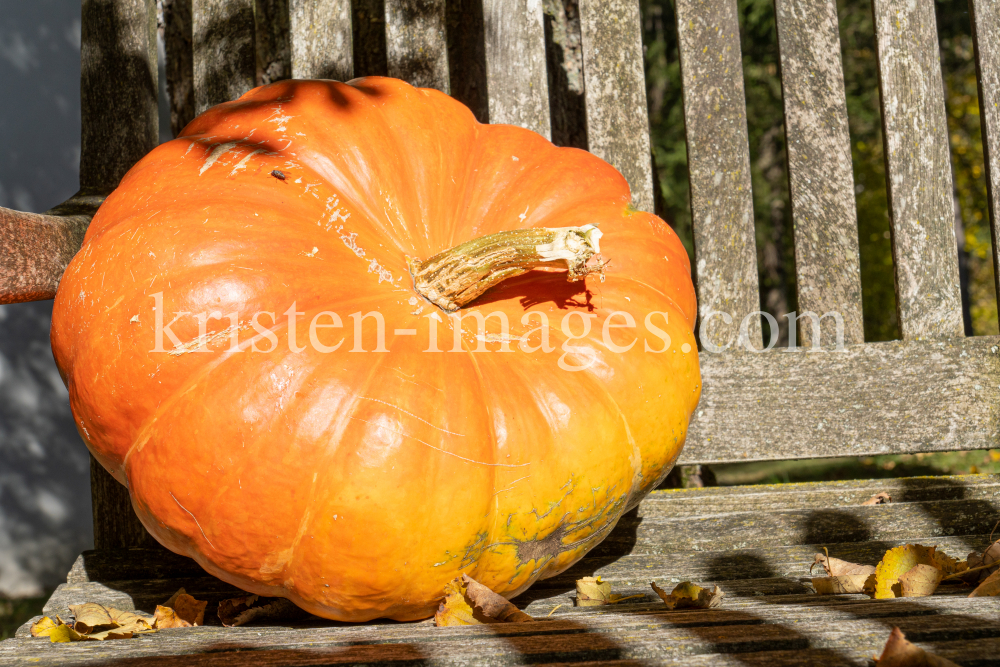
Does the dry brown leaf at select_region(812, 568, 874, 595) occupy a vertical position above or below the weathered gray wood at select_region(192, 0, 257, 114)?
below

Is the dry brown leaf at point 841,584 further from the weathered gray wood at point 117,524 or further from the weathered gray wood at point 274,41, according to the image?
the weathered gray wood at point 274,41

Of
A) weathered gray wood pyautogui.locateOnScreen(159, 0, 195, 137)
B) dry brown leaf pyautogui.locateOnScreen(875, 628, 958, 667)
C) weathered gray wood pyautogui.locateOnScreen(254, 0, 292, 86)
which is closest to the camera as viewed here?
dry brown leaf pyautogui.locateOnScreen(875, 628, 958, 667)

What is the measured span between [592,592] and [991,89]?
205cm

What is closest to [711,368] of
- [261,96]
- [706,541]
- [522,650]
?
[706,541]

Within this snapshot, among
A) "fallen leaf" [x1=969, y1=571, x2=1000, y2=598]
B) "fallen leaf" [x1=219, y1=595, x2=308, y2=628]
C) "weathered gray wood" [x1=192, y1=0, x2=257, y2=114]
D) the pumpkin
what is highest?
"weathered gray wood" [x1=192, y1=0, x2=257, y2=114]

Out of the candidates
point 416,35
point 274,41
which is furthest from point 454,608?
point 274,41

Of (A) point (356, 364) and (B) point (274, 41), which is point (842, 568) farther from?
(B) point (274, 41)

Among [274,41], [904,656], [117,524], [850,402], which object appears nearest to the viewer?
[904,656]

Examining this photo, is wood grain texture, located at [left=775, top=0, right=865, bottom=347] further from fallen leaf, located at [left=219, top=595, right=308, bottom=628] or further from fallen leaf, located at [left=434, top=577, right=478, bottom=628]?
fallen leaf, located at [left=219, top=595, right=308, bottom=628]

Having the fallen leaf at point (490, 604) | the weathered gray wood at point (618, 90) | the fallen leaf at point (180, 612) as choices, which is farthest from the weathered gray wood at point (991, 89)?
the fallen leaf at point (180, 612)

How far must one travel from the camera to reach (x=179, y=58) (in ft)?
9.32

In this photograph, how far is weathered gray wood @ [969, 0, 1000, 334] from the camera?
88.0 inches

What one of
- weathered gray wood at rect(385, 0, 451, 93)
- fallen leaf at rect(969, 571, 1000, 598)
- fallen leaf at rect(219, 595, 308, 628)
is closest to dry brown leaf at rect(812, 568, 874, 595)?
fallen leaf at rect(969, 571, 1000, 598)

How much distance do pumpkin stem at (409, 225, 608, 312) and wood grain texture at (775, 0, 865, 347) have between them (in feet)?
3.35
